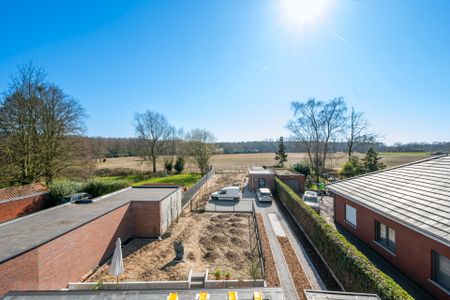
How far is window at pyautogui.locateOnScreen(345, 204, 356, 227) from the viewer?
43.7 ft

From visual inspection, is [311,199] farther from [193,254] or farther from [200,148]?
[200,148]

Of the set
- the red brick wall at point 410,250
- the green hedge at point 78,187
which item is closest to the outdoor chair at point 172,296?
the red brick wall at point 410,250

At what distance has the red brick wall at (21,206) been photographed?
53.1 feet

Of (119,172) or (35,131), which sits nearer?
(35,131)

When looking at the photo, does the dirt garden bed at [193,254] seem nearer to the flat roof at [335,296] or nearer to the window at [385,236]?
the flat roof at [335,296]

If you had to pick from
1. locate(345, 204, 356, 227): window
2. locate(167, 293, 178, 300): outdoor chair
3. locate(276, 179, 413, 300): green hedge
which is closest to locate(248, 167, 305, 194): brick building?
locate(345, 204, 356, 227): window

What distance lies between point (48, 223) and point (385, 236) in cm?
Result: 1658

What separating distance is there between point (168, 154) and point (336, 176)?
3511 centimetres

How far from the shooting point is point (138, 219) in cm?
1448

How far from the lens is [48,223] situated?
406 inches

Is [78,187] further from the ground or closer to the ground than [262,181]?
further from the ground

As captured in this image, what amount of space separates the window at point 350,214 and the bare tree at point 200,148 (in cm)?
2975

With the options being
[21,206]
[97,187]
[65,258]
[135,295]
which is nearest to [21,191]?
[21,206]

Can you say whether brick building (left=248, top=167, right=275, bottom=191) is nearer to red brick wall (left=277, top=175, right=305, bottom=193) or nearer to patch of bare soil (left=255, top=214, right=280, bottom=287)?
red brick wall (left=277, top=175, right=305, bottom=193)
